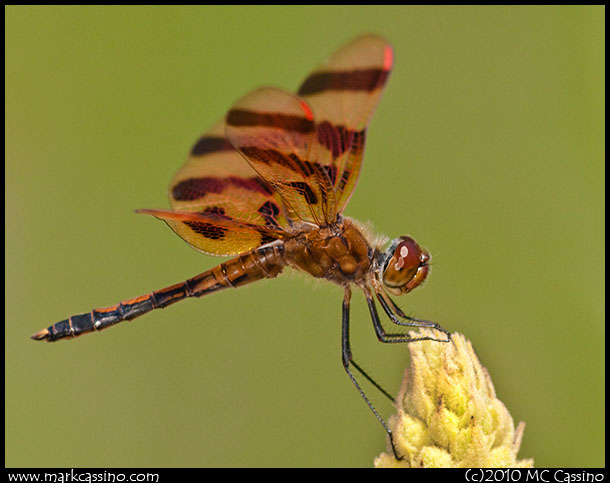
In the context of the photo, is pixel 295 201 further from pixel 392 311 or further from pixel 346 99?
pixel 392 311

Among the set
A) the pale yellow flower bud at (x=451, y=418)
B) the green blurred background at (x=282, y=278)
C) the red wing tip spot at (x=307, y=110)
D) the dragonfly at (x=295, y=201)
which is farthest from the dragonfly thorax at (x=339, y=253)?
the pale yellow flower bud at (x=451, y=418)

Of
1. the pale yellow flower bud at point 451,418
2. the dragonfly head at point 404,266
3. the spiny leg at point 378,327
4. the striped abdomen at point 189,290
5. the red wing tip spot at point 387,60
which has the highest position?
the red wing tip spot at point 387,60

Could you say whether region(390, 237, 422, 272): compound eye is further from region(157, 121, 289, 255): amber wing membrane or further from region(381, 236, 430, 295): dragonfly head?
region(157, 121, 289, 255): amber wing membrane

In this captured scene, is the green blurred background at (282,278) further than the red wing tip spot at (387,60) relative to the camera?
Yes

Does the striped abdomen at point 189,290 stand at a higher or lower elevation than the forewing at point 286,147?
lower

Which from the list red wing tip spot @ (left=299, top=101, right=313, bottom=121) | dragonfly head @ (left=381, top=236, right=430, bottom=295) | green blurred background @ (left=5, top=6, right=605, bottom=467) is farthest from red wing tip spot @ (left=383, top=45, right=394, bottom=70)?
green blurred background @ (left=5, top=6, right=605, bottom=467)

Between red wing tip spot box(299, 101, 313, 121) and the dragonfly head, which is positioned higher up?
red wing tip spot box(299, 101, 313, 121)

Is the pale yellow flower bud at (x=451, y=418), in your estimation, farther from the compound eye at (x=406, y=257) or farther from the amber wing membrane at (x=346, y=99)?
the amber wing membrane at (x=346, y=99)

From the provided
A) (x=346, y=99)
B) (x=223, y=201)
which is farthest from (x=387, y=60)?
(x=223, y=201)
